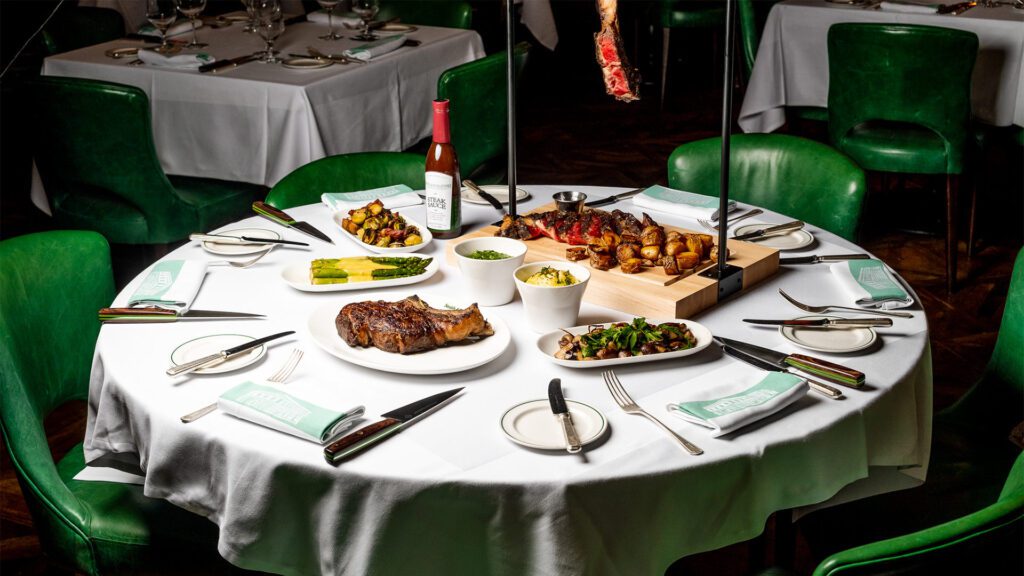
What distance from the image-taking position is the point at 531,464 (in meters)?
1.19

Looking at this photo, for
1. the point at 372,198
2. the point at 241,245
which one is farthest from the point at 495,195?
the point at 241,245

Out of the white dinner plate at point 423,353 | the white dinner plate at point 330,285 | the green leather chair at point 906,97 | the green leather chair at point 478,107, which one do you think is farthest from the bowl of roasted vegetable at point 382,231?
the green leather chair at point 906,97

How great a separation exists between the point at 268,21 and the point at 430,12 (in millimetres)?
1111

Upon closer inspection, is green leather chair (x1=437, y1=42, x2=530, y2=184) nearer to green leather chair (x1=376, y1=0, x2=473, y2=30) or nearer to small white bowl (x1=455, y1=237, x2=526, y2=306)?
green leather chair (x1=376, y1=0, x2=473, y2=30)

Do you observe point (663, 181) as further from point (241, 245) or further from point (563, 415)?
point (563, 415)

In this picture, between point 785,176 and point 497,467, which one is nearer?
point 497,467

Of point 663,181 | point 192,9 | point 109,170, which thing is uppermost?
point 192,9

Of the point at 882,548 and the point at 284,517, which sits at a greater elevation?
the point at 882,548

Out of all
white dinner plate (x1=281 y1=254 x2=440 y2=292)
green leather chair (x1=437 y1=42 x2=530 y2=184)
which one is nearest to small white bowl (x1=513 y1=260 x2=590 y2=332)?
white dinner plate (x1=281 y1=254 x2=440 y2=292)

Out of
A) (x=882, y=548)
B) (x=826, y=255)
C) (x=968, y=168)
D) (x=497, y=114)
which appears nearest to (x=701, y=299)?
(x=826, y=255)

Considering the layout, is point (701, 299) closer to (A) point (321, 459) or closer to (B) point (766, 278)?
(B) point (766, 278)

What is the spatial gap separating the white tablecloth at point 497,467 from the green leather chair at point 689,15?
4.58 m

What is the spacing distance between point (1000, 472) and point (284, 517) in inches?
46.0

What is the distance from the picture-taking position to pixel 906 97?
3.55 m
